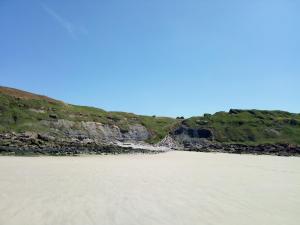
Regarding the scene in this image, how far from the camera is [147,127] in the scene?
108 m

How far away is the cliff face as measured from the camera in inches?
2958

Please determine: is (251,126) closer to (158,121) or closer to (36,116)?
(158,121)

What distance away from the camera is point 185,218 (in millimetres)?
10375

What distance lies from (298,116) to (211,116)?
31.8m

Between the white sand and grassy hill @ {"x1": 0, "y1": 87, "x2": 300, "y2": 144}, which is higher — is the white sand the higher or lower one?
the lower one

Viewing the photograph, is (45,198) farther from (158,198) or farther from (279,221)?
(279,221)

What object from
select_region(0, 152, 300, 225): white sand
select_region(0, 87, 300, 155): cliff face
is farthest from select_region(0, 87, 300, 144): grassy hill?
select_region(0, 152, 300, 225): white sand

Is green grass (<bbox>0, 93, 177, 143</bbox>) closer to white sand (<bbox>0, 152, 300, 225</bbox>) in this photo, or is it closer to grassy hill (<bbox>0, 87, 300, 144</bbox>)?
grassy hill (<bbox>0, 87, 300, 144</bbox>)

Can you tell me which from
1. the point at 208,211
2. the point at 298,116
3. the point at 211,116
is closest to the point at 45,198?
the point at 208,211

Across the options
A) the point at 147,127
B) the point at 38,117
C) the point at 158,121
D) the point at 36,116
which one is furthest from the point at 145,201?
the point at 158,121

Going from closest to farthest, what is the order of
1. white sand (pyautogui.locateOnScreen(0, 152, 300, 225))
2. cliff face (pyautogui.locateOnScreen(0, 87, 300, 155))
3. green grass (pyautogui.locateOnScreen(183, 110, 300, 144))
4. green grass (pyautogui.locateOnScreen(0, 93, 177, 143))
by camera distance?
white sand (pyautogui.locateOnScreen(0, 152, 300, 225)), green grass (pyautogui.locateOnScreen(0, 93, 177, 143)), cliff face (pyautogui.locateOnScreen(0, 87, 300, 155)), green grass (pyautogui.locateOnScreen(183, 110, 300, 144))

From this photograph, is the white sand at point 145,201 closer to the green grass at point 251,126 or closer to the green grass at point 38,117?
the green grass at point 38,117

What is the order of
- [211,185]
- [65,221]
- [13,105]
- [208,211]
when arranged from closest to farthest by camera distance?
1. [65,221]
2. [208,211]
3. [211,185]
4. [13,105]

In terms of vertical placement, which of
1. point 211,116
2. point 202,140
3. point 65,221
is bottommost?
point 65,221
